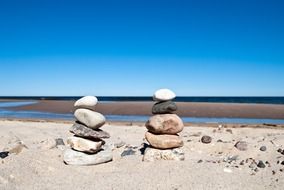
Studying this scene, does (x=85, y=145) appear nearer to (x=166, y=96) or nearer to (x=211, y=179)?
(x=166, y=96)

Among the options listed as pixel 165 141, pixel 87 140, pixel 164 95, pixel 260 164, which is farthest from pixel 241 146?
pixel 87 140

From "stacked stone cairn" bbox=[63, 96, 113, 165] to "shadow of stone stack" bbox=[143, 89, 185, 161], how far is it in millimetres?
1374

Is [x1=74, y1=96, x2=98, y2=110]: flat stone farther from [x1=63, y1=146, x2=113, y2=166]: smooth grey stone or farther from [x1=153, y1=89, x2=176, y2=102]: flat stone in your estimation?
[x1=153, y1=89, x2=176, y2=102]: flat stone

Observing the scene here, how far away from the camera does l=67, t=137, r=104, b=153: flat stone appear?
1025 cm

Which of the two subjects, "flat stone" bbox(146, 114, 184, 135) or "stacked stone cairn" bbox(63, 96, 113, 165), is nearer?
"stacked stone cairn" bbox(63, 96, 113, 165)

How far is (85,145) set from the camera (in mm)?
10273

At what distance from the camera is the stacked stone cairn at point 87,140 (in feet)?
33.6

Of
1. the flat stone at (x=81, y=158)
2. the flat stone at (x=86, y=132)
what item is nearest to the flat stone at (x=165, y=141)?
the flat stone at (x=86, y=132)

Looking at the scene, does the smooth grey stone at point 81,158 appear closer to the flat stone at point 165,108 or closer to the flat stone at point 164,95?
the flat stone at point 165,108

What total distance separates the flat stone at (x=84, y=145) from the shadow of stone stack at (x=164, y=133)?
1559 mm

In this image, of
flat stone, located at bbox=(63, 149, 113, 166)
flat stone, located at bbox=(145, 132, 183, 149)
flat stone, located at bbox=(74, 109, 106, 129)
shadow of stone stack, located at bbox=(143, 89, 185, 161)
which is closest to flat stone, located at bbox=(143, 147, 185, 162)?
shadow of stone stack, located at bbox=(143, 89, 185, 161)

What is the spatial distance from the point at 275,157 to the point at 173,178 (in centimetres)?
389

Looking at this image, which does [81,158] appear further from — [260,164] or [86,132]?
[260,164]

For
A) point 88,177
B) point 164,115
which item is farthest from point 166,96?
point 88,177
